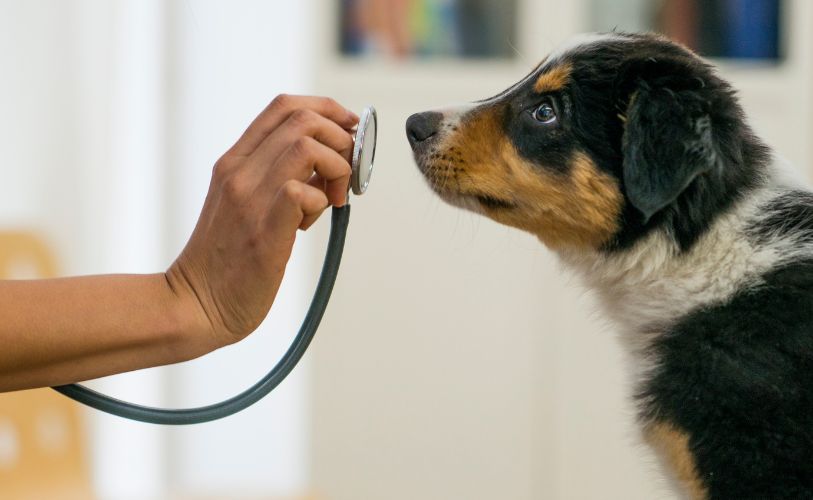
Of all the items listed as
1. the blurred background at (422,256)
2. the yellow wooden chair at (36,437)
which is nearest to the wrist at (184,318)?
the yellow wooden chair at (36,437)

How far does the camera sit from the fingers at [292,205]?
0.89 metres

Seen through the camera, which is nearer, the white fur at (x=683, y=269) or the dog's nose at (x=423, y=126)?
the white fur at (x=683, y=269)

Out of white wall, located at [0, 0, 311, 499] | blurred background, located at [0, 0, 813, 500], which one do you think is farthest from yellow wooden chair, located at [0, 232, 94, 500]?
blurred background, located at [0, 0, 813, 500]

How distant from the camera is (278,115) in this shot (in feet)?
3.22

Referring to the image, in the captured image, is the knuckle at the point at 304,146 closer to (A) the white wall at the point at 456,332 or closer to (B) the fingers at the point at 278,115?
(B) the fingers at the point at 278,115

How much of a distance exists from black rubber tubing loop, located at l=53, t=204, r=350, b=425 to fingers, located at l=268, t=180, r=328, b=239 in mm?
51

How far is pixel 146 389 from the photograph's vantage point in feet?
9.53

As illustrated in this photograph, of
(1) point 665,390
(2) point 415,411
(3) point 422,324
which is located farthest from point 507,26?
(1) point 665,390

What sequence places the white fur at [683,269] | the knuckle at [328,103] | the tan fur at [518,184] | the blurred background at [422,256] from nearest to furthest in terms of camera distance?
the knuckle at [328,103], the white fur at [683,269], the tan fur at [518,184], the blurred background at [422,256]

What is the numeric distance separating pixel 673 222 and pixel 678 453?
0.28 m

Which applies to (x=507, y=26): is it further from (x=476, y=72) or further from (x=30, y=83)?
(x=30, y=83)

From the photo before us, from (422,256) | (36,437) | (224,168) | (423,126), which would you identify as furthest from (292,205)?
(422,256)

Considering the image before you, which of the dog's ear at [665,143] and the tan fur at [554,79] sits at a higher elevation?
the tan fur at [554,79]

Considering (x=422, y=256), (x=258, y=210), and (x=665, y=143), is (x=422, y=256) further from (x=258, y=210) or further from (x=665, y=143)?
(x=258, y=210)
